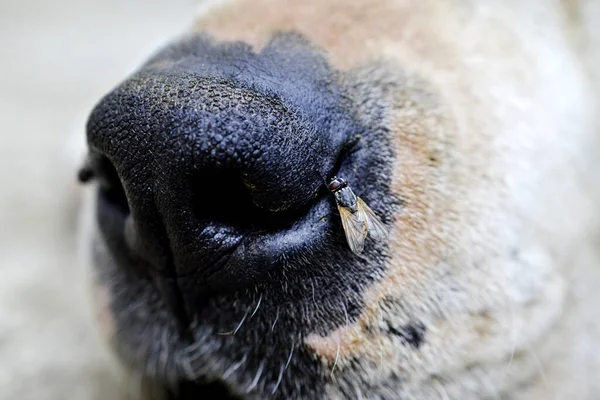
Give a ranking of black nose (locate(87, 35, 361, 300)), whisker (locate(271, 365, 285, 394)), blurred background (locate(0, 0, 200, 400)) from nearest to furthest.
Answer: black nose (locate(87, 35, 361, 300))
whisker (locate(271, 365, 285, 394))
blurred background (locate(0, 0, 200, 400))

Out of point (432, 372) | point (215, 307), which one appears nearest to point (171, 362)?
point (215, 307)

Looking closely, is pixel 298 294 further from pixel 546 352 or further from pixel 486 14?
pixel 486 14

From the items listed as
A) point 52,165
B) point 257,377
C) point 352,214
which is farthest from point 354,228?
point 52,165

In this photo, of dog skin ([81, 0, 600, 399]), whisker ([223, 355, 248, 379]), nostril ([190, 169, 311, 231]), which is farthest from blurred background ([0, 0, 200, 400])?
nostril ([190, 169, 311, 231])

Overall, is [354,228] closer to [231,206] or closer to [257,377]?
[231,206]

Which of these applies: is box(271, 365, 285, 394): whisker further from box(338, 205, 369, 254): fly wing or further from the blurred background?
the blurred background

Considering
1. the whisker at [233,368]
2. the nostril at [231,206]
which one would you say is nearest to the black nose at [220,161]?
the nostril at [231,206]
